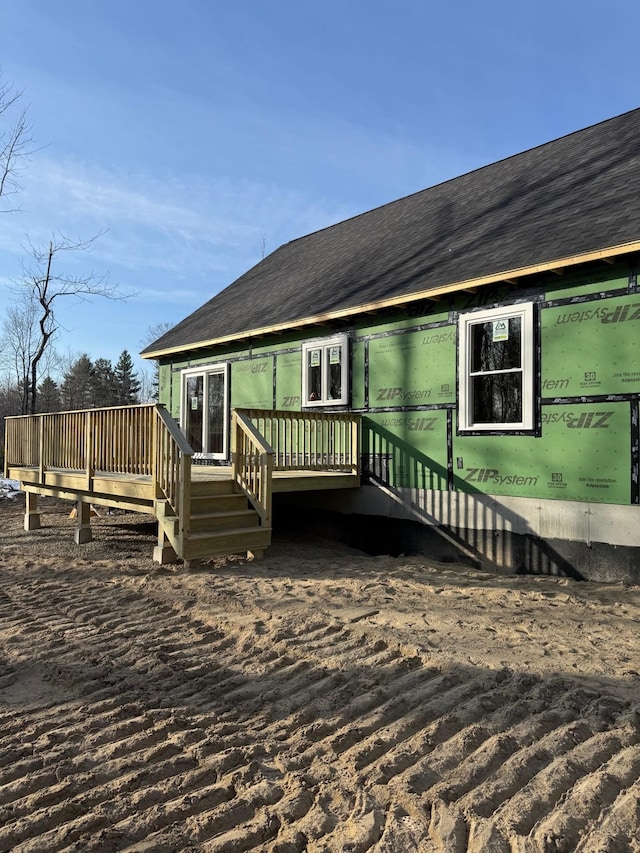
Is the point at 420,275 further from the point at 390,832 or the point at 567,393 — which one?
the point at 390,832

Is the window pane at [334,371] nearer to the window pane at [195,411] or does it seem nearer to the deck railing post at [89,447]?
the deck railing post at [89,447]

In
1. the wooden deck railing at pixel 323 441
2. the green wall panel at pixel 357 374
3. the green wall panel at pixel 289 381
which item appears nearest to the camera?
the wooden deck railing at pixel 323 441

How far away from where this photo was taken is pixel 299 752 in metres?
3.00

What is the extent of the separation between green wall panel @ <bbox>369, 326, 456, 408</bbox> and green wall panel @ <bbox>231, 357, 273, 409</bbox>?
2.75 meters

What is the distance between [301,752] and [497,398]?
6113 millimetres

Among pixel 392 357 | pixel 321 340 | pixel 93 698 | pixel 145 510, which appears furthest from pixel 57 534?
pixel 93 698

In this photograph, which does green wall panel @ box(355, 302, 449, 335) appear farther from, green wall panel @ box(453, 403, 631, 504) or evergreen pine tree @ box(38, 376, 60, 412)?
evergreen pine tree @ box(38, 376, 60, 412)

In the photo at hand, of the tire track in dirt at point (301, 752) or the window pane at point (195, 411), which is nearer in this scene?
the tire track in dirt at point (301, 752)

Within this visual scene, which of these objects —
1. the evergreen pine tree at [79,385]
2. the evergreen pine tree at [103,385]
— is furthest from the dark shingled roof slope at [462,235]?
the evergreen pine tree at [79,385]

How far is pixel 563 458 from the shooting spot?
733 centimetres

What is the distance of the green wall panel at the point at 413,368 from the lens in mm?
8695

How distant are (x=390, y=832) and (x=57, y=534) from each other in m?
9.68

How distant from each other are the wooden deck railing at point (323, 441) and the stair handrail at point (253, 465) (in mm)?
804

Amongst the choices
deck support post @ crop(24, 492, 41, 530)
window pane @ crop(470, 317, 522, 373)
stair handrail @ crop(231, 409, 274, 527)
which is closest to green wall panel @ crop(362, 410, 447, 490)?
window pane @ crop(470, 317, 522, 373)
